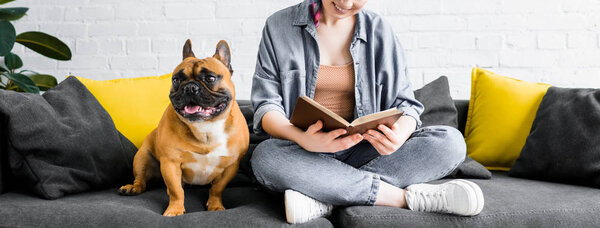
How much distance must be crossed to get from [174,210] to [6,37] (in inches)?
48.6

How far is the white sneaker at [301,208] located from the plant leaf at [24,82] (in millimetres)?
1382

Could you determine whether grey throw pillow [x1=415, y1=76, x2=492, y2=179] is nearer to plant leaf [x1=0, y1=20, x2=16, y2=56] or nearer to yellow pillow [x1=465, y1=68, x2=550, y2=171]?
yellow pillow [x1=465, y1=68, x2=550, y2=171]

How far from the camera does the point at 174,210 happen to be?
118 cm

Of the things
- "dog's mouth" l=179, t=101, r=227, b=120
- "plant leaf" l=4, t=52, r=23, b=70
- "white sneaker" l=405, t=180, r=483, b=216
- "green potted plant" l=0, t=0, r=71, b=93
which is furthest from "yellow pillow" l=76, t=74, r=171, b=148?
"white sneaker" l=405, t=180, r=483, b=216

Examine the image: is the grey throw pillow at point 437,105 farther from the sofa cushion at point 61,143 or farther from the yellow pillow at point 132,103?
the sofa cushion at point 61,143

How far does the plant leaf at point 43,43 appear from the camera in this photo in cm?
200

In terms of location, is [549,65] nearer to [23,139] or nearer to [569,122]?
[569,122]

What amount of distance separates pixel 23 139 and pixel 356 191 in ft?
3.06

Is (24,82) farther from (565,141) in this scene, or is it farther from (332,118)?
(565,141)

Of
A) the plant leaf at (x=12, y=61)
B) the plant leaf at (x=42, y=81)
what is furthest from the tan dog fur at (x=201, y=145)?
the plant leaf at (x=12, y=61)

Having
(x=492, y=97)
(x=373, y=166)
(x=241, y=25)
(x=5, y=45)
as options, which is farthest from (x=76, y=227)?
(x=492, y=97)

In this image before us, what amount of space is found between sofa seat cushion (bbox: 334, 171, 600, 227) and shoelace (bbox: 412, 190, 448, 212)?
0.02 m

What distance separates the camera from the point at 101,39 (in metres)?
2.24

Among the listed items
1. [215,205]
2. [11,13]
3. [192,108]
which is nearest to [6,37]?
[11,13]
